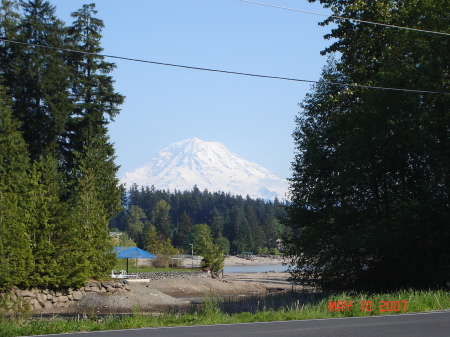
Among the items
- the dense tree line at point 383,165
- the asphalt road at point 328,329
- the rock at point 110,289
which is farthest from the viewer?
the rock at point 110,289

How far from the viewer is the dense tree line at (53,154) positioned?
120 ft

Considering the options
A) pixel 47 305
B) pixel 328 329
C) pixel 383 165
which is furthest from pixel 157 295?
pixel 328 329

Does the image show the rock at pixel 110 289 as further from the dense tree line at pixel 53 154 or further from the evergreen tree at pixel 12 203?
the evergreen tree at pixel 12 203

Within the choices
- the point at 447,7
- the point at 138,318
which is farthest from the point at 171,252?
the point at 138,318

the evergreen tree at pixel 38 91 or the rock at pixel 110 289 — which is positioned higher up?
the evergreen tree at pixel 38 91

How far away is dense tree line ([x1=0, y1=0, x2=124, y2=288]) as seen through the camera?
3656cm

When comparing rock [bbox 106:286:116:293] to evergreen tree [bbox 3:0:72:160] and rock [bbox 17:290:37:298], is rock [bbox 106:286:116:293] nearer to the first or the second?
rock [bbox 17:290:37:298]

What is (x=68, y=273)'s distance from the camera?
1522 inches
